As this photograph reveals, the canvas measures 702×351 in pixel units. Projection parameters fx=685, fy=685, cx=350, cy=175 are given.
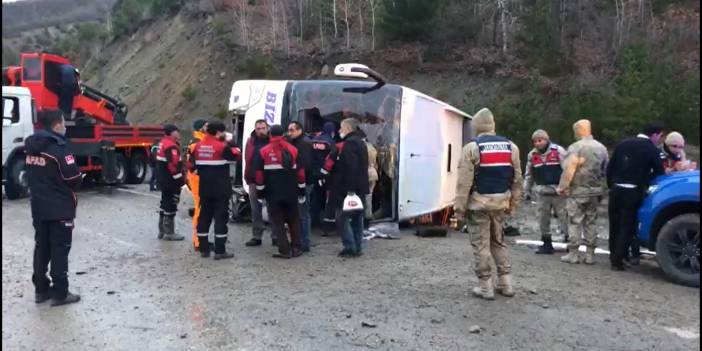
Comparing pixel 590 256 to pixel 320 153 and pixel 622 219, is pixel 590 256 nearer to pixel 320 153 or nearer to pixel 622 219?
pixel 622 219

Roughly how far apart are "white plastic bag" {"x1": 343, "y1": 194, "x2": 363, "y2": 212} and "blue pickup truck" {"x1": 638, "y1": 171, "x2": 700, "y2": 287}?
338 cm

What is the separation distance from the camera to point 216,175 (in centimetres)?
837

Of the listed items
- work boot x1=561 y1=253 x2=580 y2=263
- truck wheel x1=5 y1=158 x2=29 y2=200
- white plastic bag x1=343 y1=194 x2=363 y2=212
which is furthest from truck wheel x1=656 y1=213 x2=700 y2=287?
truck wheel x1=5 y1=158 x2=29 y2=200

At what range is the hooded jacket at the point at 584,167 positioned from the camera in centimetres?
841

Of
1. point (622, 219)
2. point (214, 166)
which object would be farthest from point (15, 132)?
point (622, 219)

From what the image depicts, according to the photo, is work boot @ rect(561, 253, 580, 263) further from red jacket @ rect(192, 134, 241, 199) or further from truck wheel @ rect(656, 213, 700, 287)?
red jacket @ rect(192, 134, 241, 199)

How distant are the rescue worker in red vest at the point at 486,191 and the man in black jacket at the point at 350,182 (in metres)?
2.30

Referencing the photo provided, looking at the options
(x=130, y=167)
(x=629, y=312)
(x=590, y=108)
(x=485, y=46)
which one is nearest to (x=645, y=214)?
(x=629, y=312)

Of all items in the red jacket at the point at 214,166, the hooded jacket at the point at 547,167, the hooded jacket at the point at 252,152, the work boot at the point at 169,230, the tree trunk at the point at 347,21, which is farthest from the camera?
the tree trunk at the point at 347,21

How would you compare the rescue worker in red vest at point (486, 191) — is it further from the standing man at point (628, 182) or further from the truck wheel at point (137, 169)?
the truck wheel at point (137, 169)

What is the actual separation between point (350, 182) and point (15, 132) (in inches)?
382

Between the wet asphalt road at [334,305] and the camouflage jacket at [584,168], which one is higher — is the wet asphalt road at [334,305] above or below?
below

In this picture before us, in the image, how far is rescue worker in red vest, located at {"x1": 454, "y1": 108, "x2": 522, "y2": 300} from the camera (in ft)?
21.6

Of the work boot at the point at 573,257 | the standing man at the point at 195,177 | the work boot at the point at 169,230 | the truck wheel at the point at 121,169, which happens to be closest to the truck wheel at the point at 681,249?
the work boot at the point at 573,257
